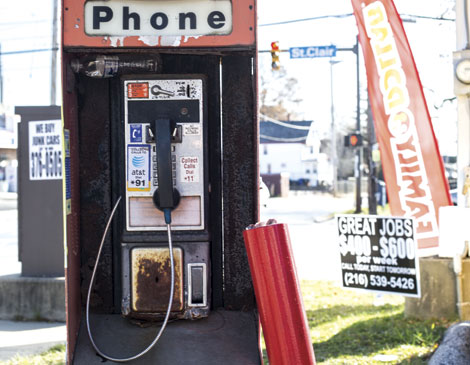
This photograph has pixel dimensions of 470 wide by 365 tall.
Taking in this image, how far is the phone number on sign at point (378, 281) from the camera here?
212 inches

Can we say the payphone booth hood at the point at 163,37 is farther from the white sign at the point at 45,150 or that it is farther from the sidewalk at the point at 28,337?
the white sign at the point at 45,150

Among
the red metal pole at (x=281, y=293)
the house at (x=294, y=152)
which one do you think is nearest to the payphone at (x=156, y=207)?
the red metal pole at (x=281, y=293)

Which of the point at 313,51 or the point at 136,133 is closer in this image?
the point at 136,133

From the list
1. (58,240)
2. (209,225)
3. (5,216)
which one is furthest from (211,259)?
(5,216)

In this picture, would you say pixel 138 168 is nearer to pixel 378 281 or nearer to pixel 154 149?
pixel 154 149

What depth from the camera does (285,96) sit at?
175 ft

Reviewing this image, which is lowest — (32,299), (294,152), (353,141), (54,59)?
(32,299)

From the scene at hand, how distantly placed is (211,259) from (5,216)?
848 inches

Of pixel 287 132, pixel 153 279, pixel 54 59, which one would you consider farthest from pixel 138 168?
pixel 287 132

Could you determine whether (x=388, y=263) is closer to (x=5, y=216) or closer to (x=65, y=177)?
(x=65, y=177)

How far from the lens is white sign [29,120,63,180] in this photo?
6.36m

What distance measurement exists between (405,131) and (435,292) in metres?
1.40

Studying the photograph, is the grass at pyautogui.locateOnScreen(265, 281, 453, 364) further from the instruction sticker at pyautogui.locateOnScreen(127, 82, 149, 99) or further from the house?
the house

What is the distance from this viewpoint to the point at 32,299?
6.23 meters
